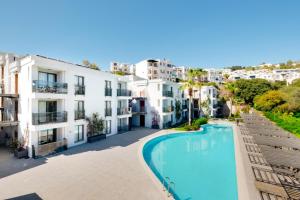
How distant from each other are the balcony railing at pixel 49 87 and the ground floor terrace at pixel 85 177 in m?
5.74

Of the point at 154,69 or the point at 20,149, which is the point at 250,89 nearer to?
the point at 154,69

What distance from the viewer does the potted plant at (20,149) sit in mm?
14652

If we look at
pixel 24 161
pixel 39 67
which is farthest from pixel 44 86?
pixel 24 161

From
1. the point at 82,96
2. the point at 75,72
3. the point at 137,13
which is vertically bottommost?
the point at 82,96

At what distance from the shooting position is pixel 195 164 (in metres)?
15.8

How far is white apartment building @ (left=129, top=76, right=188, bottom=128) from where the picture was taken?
3072 cm

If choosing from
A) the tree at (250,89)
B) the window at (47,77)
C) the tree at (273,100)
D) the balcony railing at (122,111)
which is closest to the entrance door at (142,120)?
the balcony railing at (122,111)

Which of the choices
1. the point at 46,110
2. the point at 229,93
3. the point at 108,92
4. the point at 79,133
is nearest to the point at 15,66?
the point at 46,110

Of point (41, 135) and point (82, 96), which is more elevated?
point (82, 96)

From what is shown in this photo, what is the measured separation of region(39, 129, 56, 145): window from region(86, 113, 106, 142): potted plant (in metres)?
3.67

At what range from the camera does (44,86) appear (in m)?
16.0

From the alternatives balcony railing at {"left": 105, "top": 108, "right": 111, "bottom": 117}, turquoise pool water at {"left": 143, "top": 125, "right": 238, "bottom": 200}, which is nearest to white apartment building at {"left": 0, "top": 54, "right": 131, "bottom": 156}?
balcony railing at {"left": 105, "top": 108, "right": 111, "bottom": 117}

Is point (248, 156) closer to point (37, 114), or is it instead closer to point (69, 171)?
point (69, 171)

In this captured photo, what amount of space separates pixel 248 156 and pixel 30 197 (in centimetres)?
1561
